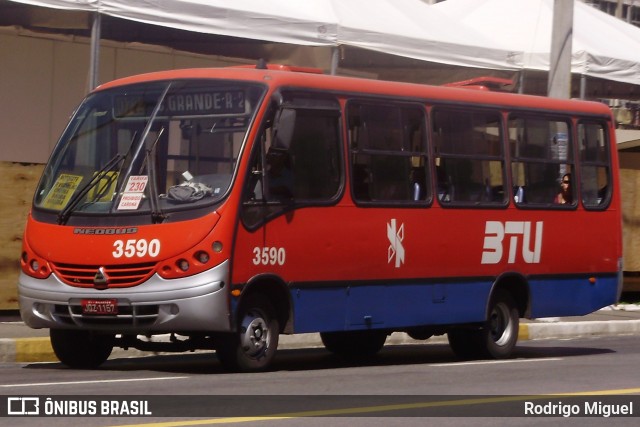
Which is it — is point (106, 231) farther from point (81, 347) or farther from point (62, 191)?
point (81, 347)

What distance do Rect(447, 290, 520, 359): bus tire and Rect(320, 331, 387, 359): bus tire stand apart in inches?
30.9

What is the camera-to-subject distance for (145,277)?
39.1 feet

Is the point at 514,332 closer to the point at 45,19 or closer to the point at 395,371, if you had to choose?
the point at 395,371

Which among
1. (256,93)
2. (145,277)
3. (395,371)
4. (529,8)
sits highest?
(529,8)

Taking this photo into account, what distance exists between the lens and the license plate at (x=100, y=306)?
1193 centimetres

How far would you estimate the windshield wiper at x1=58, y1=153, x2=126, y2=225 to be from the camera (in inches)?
489

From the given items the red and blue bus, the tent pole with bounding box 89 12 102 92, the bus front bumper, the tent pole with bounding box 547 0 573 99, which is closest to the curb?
the red and blue bus

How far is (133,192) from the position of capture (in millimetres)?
12227

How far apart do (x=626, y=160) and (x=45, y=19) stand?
1099cm

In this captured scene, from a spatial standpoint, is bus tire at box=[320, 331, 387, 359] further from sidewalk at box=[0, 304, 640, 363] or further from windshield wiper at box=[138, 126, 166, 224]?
windshield wiper at box=[138, 126, 166, 224]

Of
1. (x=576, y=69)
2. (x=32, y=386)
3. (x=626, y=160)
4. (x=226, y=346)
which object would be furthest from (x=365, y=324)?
(x=626, y=160)

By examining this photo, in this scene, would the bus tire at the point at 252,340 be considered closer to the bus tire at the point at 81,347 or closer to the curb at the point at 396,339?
the bus tire at the point at 81,347

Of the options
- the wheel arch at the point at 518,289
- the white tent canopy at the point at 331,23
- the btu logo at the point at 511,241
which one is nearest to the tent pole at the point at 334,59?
the white tent canopy at the point at 331,23

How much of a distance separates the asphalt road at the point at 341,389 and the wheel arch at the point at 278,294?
45 centimetres
